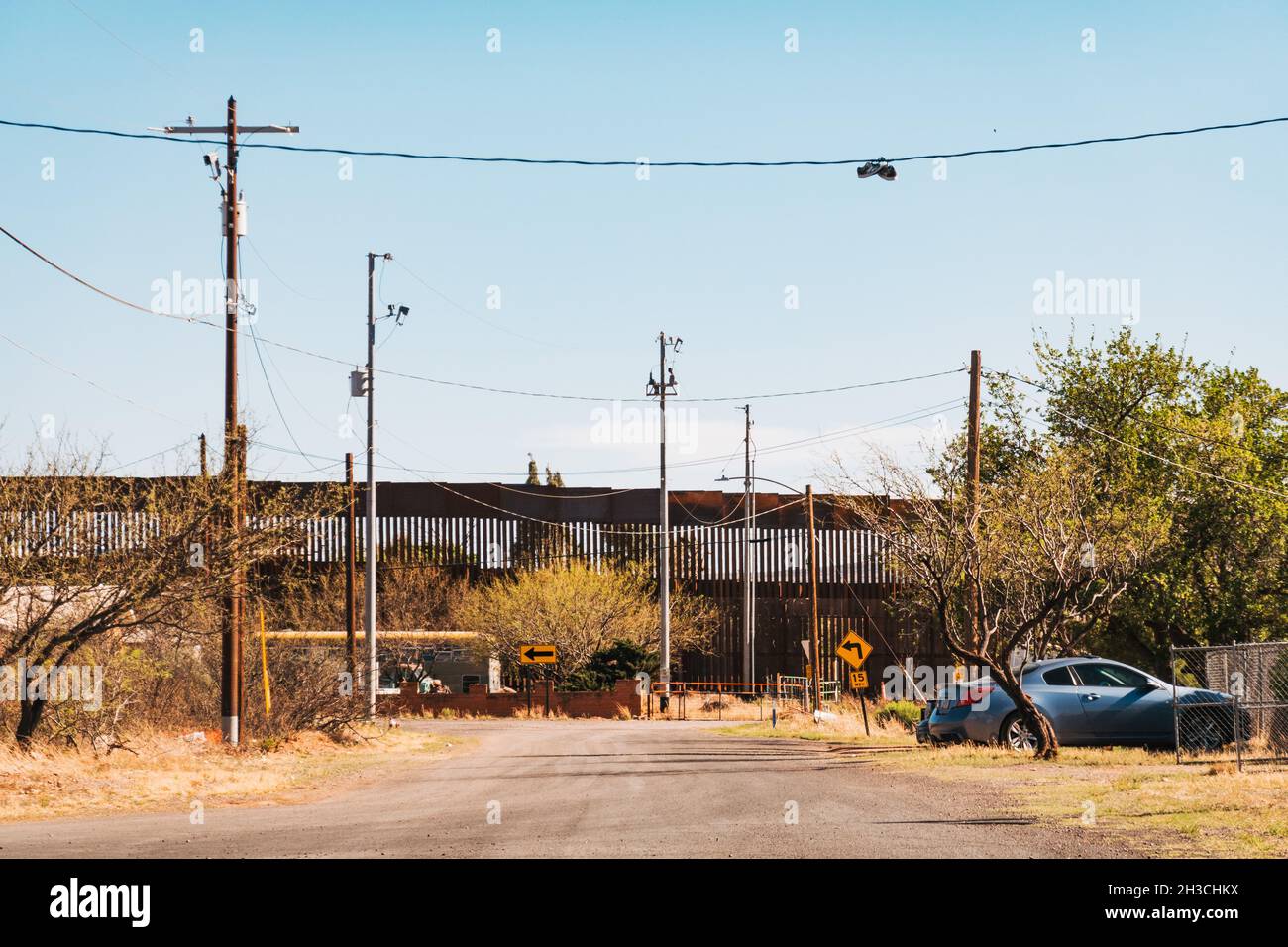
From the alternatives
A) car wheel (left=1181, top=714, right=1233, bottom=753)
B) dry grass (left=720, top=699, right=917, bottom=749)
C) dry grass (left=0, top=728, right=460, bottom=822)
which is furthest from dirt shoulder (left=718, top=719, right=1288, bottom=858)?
dry grass (left=0, top=728, right=460, bottom=822)

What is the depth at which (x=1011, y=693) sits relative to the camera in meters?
21.5

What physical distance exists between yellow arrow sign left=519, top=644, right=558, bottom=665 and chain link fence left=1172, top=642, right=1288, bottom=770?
28207 millimetres

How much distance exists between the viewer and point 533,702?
48969 millimetres

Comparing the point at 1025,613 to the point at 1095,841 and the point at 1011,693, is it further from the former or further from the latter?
the point at 1095,841

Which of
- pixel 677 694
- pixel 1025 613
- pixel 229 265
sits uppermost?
pixel 229 265

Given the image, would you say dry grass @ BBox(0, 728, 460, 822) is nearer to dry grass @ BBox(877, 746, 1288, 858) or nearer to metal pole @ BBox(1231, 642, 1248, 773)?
dry grass @ BBox(877, 746, 1288, 858)

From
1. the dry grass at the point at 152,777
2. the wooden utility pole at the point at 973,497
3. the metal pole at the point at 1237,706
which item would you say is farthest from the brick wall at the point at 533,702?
the metal pole at the point at 1237,706

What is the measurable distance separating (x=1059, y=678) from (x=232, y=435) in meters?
13.6

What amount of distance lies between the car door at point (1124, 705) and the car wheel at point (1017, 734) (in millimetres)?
940

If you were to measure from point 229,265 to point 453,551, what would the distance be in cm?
3710

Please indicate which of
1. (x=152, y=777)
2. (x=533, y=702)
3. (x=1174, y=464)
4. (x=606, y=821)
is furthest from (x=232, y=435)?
(x=533, y=702)

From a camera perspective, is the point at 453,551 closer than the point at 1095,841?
No
